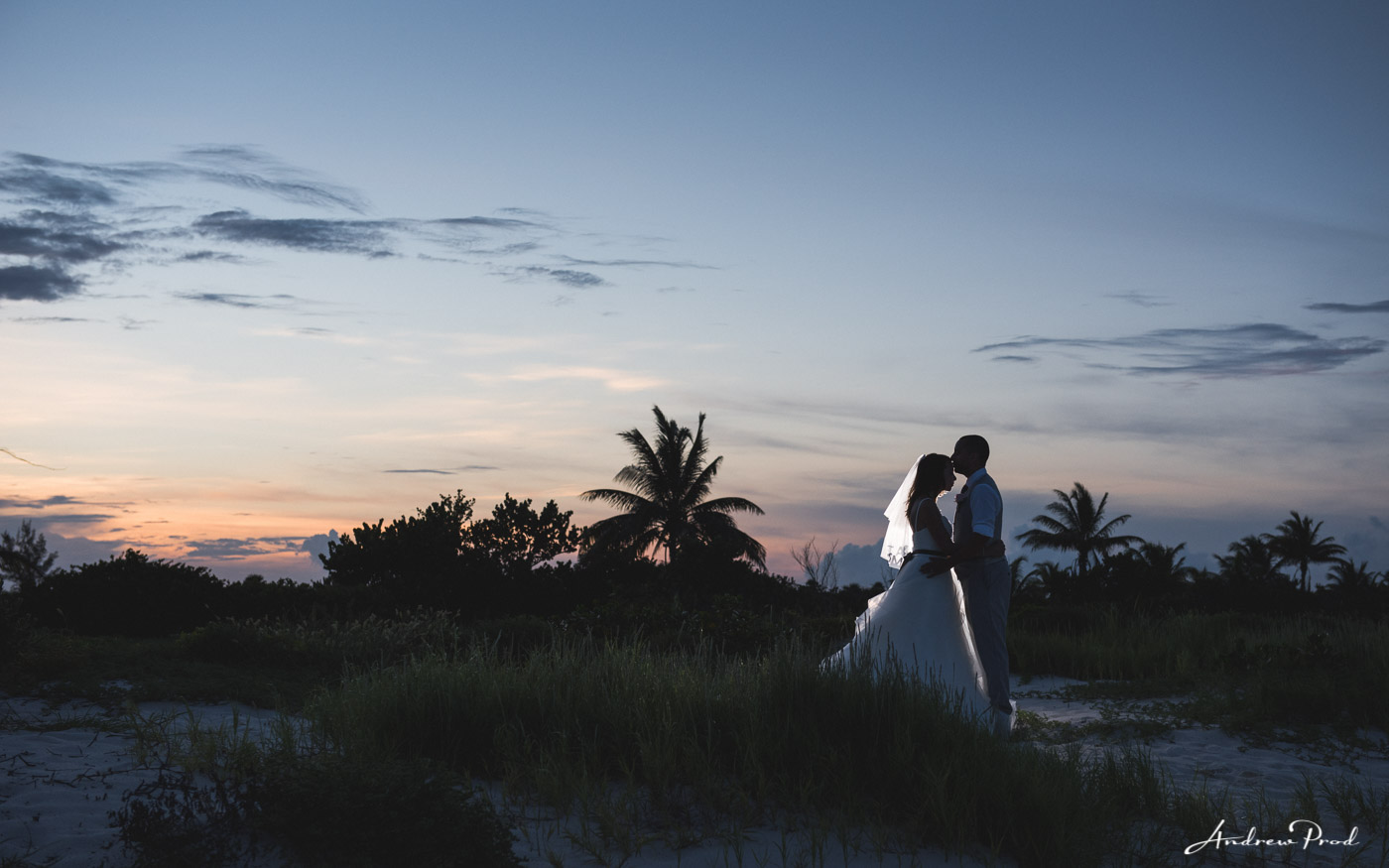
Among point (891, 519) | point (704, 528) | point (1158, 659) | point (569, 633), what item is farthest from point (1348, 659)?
point (704, 528)

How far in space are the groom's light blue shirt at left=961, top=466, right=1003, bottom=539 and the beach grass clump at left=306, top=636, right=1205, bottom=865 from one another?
1861 millimetres

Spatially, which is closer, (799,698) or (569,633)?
(799,698)

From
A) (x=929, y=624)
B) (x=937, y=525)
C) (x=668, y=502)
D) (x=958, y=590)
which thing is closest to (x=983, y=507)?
(x=937, y=525)

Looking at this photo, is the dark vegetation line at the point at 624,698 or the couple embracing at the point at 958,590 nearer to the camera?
the dark vegetation line at the point at 624,698

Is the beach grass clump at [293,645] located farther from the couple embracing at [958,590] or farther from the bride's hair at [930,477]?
the bride's hair at [930,477]

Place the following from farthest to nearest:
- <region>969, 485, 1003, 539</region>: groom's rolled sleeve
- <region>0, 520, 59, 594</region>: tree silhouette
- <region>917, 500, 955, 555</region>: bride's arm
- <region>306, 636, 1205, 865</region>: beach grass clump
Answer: <region>0, 520, 59, 594</region>: tree silhouette, <region>917, 500, 955, 555</region>: bride's arm, <region>969, 485, 1003, 539</region>: groom's rolled sleeve, <region>306, 636, 1205, 865</region>: beach grass clump

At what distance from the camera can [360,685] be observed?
20.2 ft

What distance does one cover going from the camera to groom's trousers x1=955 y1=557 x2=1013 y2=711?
733 cm

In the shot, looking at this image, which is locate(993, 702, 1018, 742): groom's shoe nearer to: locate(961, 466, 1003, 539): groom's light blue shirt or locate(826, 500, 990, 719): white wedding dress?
locate(826, 500, 990, 719): white wedding dress

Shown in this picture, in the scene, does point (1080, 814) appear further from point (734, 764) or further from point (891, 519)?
point (891, 519)

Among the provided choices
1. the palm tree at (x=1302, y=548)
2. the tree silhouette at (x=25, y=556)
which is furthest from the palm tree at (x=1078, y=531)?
the tree silhouette at (x=25, y=556)

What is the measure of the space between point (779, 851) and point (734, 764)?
2.29ft

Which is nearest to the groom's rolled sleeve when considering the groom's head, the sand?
the groom's head

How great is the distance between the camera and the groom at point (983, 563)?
7.23 meters
